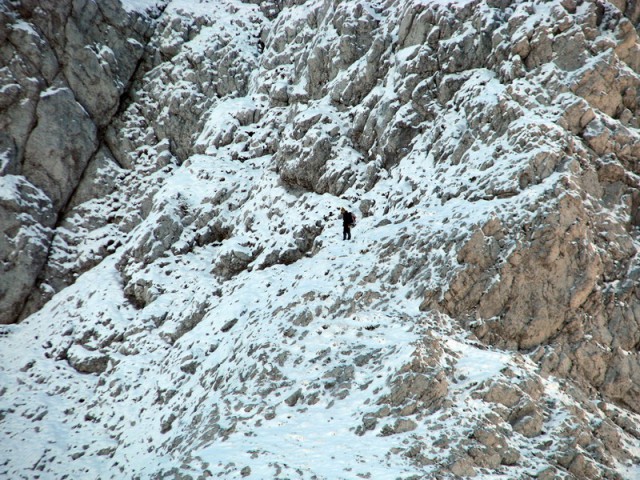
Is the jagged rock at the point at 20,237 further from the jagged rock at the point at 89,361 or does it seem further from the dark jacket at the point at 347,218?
the dark jacket at the point at 347,218

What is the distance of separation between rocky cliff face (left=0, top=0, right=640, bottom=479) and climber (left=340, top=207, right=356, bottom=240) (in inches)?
24.7

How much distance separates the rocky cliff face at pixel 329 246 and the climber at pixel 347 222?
628mm

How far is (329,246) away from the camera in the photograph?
2194 centimetres

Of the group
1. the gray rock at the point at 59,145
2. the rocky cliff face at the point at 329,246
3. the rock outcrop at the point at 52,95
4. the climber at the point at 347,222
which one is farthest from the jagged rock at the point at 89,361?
the climber at the point at 347,222

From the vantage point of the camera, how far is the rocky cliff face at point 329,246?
14.3 meters

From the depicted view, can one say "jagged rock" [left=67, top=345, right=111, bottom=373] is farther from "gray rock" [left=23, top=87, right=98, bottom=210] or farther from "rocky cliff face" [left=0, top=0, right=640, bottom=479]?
"gray rock" [left=23, top=87, right=98, bottom=210]

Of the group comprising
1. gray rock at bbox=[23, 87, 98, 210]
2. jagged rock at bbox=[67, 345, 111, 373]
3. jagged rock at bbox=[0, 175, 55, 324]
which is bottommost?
jagged rock at bbox=[67, 345, 111, 373]

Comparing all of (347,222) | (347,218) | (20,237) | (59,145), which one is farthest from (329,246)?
(59,145)

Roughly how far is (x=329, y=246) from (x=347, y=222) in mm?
1313

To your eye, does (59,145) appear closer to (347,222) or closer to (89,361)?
(89,361)

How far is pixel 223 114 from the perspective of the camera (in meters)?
32.2

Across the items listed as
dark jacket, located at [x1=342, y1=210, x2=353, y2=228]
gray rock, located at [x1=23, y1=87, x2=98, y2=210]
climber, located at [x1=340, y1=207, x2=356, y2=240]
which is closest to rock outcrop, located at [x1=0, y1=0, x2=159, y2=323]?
gray rock, located at [x1=23, y1=87, x2=98, y2=210]

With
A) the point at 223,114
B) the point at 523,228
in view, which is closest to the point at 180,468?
the point at 523,228

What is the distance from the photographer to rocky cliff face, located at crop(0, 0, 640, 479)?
1432 cm
